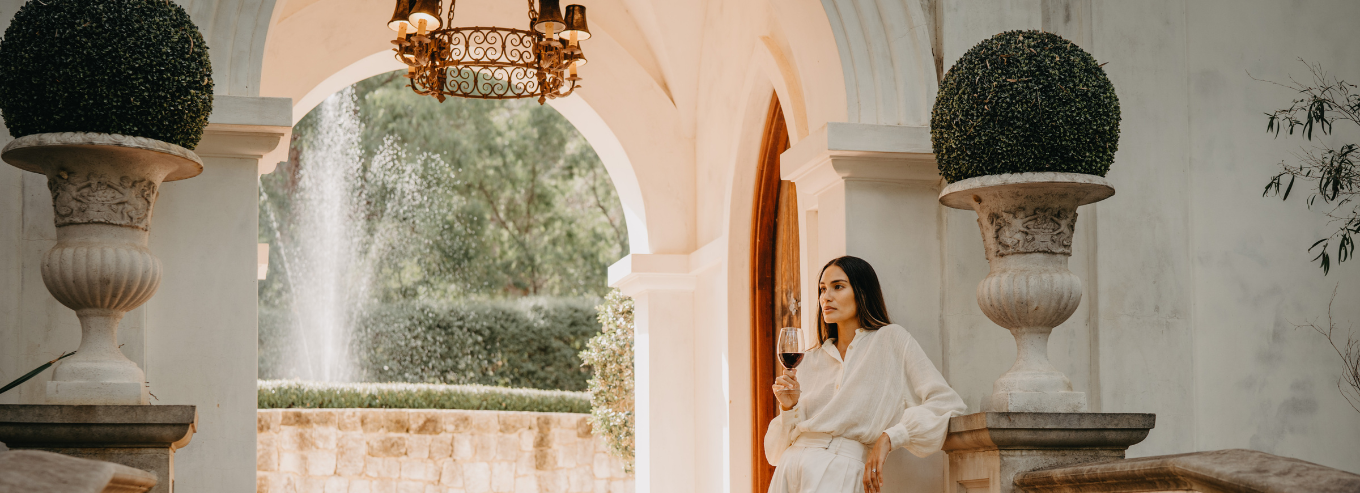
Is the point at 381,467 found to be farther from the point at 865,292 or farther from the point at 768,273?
the point at 865,292

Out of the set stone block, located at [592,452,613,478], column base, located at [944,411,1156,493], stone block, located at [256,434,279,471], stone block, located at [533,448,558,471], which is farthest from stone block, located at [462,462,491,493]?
column base, located at [944,411,1156,493]

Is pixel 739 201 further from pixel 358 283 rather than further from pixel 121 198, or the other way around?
pixel 358 283

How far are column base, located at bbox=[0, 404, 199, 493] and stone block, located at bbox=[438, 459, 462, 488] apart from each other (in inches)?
303

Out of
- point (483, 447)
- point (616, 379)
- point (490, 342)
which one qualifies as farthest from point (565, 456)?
point (490, 342)

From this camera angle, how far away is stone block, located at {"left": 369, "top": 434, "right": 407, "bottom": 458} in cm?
1106

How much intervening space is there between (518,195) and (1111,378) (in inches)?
631

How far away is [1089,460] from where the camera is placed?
399 cm

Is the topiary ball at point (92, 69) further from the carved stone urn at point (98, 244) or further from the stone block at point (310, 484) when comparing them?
the stone block at point (310, 484)

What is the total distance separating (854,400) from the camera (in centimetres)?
404

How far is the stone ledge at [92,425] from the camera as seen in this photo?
3.32 m

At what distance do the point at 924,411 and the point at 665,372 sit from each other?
4537mm

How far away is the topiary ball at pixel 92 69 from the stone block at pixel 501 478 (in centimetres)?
815

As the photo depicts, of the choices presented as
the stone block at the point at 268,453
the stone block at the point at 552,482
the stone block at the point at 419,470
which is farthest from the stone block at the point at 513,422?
the stone block at the point at 268,453

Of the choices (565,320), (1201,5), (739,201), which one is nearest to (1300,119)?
(1201,5)
